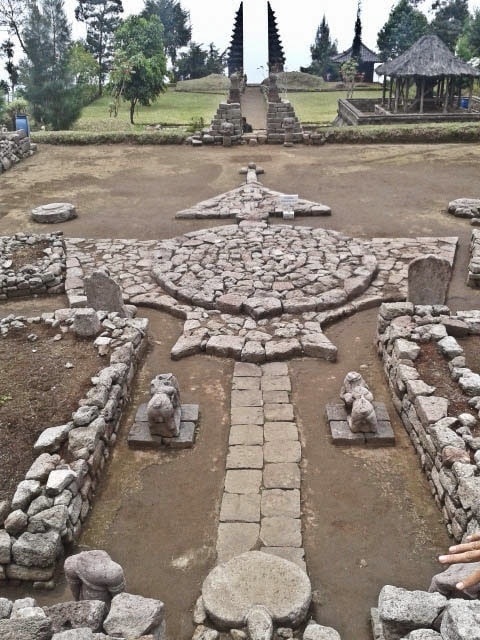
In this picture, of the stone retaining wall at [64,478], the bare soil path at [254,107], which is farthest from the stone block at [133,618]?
the bare soil path at [254,107]

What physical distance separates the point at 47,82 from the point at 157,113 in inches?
383

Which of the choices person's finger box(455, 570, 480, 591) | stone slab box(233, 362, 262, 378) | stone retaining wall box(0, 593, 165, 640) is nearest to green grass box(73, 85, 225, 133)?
stone slab box(233, 362, 262, 378)

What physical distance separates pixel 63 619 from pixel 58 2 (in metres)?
41.2

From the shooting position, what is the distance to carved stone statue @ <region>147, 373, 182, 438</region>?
6703 mm

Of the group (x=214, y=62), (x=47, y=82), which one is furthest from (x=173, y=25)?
(x=47, y=82)

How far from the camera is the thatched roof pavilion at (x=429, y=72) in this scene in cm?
2930

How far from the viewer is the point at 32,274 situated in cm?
1118

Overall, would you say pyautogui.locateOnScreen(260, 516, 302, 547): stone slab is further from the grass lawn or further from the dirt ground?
the grass lawn

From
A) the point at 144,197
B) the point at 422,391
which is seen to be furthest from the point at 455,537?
the point at 144,197

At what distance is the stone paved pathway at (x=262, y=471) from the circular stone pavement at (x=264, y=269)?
1912 mm

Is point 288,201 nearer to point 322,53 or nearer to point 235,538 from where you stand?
point 235,538

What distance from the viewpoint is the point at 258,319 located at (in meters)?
9.50

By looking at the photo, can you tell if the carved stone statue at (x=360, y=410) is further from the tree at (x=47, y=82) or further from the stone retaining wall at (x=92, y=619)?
the tree at (x=47, y=82)

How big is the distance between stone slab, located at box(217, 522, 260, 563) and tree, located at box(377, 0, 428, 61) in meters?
55.9
